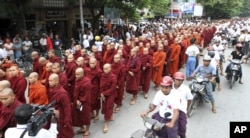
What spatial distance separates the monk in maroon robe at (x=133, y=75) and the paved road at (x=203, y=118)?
0.41 m

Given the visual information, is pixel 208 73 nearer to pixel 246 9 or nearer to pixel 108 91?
pixel 108 91

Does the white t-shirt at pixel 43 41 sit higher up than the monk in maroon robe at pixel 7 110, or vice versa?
the white t-shirt at pixel 43 41

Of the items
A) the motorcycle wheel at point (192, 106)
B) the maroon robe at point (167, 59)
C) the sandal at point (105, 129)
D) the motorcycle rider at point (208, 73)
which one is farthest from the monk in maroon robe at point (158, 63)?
the sandal at point (105, 129)

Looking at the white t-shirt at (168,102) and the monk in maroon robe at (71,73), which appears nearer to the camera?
the white t-shirt at (168,102)

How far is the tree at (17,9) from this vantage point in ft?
44.7

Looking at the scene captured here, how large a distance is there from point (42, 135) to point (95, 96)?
386cm

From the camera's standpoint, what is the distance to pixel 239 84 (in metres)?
11.0

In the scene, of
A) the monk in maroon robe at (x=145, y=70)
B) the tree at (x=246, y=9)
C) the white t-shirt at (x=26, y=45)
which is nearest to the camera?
the monk in maroon robe at (x=145, y=70)

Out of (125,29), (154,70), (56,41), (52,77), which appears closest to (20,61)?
(56,41)

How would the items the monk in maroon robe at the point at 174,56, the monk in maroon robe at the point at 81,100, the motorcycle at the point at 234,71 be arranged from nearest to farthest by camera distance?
the monk in maroon robe at the point at 81,100 < the motorcycle at the point at 234,71 < the monk in maroon robe at the point at 174,56

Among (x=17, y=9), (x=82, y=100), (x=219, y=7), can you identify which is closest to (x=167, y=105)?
(x=82, y=100)

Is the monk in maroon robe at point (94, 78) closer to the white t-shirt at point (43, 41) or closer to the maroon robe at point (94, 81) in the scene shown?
the maroon robe at point (94, 81)

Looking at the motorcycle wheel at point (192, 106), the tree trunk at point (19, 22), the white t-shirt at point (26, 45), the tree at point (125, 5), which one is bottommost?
the motorcycle wheel at point (192, 106)

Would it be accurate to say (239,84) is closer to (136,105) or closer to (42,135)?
(136,105)
